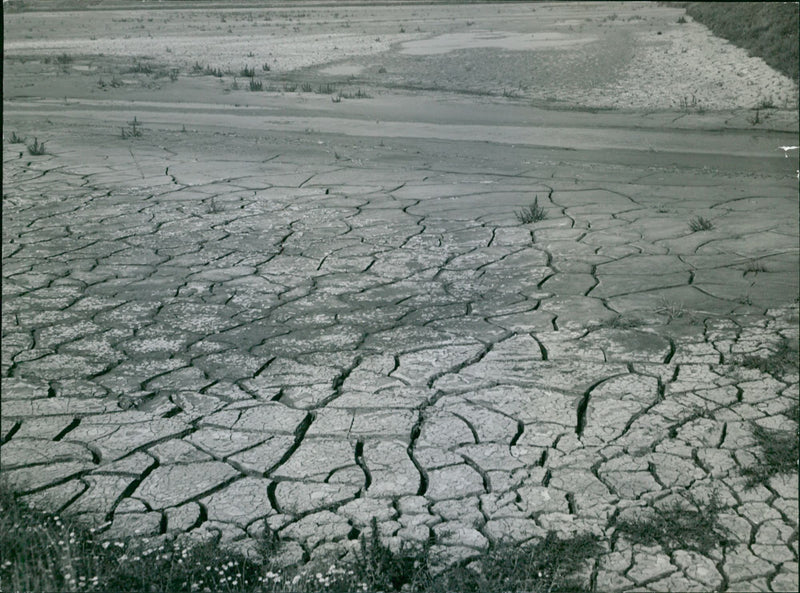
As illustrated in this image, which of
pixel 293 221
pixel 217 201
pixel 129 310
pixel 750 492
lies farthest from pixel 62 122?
pixel 750 492

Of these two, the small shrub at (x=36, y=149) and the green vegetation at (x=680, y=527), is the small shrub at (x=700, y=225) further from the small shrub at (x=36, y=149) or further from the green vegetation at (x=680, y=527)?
the small shrub at (x=36, y=149)

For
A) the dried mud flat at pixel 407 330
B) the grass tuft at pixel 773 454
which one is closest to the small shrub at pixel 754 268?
the dried mud flat at pixel 407 330

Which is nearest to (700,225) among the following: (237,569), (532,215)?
(532,215)

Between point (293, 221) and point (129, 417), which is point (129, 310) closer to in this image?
point (129, 417)

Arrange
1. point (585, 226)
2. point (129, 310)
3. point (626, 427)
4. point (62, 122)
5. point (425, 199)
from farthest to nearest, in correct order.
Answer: point (62, 122)
point (425, 199)
point (585, 226)
point (129, 310)
point (626, 427)

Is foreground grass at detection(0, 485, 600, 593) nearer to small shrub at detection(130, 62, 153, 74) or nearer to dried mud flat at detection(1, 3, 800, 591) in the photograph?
dried mud flat at detection(1, 3, 800, 591)

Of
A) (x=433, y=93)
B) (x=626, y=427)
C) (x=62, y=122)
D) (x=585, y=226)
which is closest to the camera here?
(x=626, y=427)
